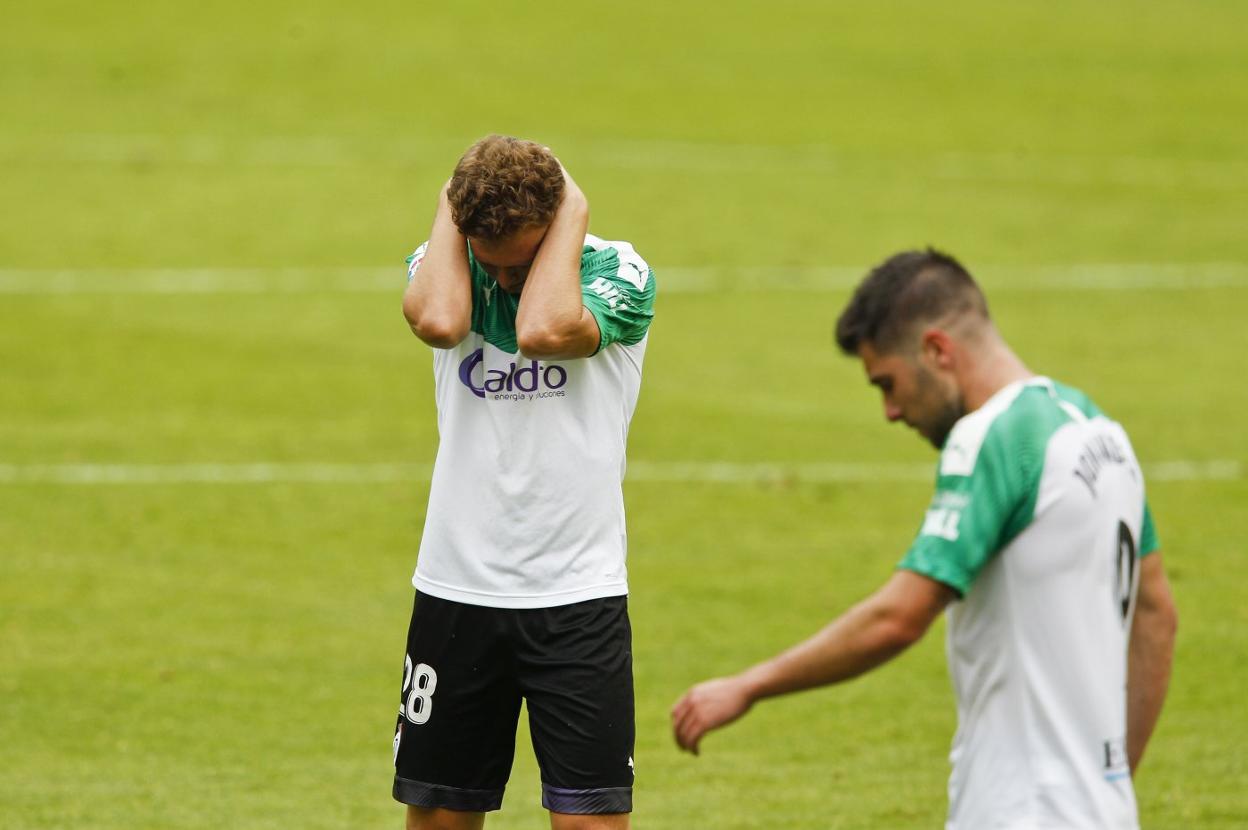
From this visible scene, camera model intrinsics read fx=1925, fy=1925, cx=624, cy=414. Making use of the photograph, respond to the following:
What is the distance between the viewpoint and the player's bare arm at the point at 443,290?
5.98 meters

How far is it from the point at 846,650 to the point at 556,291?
170 centimetres

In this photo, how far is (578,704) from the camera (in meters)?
6.04

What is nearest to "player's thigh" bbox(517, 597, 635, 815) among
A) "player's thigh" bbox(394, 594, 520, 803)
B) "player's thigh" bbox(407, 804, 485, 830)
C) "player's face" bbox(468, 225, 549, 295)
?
"player's thigh" bbox(394, 594, 520, 803)

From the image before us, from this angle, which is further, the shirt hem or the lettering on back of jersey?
the shirt hem

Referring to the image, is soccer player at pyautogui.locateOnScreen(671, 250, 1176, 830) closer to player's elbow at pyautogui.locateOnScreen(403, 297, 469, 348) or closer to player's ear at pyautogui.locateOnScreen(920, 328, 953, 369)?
player's ear at pyautogui.locateOnScreen(920, 328, 953, 369)

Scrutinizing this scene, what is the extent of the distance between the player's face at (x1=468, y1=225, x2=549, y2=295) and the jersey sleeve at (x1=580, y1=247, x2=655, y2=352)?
0.19 metres

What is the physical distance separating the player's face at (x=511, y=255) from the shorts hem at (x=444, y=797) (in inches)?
63.0

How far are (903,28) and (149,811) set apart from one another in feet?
109

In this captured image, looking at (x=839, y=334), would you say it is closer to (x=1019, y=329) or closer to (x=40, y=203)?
(x=1019, y=329)

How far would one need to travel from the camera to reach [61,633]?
11.4 m

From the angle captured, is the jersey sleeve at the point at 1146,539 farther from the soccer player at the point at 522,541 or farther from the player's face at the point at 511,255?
the player's face at the point at 511,255

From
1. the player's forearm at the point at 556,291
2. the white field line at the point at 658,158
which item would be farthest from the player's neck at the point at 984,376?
the white field line at the point at 658,158

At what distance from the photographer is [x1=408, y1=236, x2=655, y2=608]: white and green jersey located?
19.8 feet

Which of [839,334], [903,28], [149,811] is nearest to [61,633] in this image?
[149,811]
